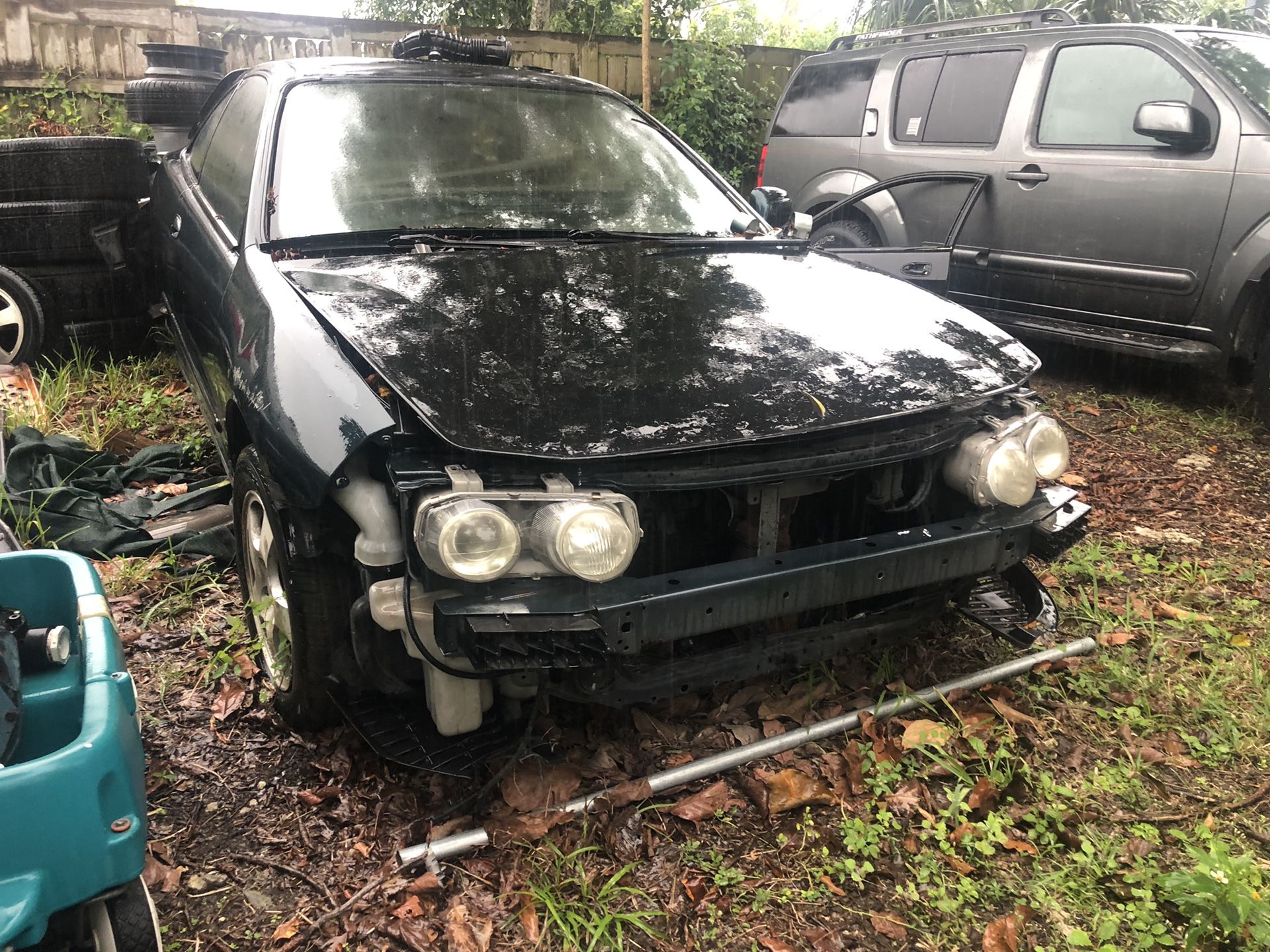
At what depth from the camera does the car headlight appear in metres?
2.35

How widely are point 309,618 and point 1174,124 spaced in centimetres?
451

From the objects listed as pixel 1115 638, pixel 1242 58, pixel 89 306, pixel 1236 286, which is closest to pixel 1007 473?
pixel 1115 638

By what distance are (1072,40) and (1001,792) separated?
14.9 feet

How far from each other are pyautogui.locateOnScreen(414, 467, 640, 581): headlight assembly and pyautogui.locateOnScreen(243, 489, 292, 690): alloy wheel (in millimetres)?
642

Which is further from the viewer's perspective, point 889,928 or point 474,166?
point 474,166

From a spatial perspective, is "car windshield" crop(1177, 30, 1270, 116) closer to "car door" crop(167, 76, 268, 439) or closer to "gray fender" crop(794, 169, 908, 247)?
"gray fender" crop(794, 169, 908, 247)

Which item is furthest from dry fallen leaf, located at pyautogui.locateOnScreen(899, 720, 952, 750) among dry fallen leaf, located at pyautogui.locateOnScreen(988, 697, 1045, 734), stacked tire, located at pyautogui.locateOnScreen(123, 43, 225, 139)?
stacked tire, located at pyautogui.locateOnScreen(123, 43, 225, 139)

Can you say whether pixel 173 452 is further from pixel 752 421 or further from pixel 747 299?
pixel 752 421

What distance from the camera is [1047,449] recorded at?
249cm

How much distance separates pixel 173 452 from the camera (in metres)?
4.00

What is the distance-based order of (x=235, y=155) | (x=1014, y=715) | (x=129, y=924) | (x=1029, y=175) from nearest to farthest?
(x=129, y=924) → (x=1014, y=715) → (x=235, y=155) → (x=1029, y=175)

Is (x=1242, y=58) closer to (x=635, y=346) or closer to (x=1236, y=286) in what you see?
(x=1236, y=286)

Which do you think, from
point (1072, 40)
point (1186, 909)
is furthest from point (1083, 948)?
point (1072, 40)

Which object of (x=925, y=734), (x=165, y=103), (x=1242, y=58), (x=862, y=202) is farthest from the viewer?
(x=862, y=202)
